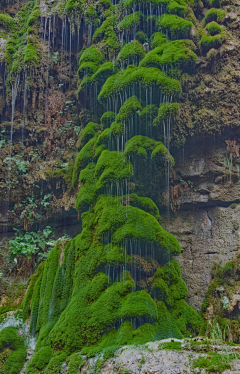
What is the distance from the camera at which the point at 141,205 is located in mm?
11609

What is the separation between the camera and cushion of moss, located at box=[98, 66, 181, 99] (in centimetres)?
1206

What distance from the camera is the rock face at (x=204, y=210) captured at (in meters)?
12.6

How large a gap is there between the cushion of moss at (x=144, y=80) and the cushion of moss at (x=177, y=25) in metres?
1.74

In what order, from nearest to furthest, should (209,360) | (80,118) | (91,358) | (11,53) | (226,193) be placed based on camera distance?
(209,360) → (91,358) → (226,193) → (80,118) → (11,53)

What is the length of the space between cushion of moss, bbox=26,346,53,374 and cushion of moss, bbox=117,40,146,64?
9.24m

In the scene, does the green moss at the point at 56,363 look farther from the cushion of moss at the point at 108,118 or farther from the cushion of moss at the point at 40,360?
the cushion of moss at the point at 108,118

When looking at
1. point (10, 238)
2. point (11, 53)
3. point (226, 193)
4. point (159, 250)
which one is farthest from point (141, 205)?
point (11, 53)

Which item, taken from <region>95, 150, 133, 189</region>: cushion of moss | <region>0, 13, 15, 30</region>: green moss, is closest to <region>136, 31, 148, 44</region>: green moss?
<region>95, 150, 133, 189</region>: cushion of moss

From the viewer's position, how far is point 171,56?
12.3m

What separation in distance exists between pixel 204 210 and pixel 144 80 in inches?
193

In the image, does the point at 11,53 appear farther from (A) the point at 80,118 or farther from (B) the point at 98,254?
(B) the point at 98,254

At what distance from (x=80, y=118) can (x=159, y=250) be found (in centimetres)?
657

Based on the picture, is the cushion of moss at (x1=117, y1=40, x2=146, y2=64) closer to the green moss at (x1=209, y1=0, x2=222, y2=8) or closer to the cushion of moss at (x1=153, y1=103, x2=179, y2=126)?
the cushion of moss at (x1=153, y1=103, x2=179, y2=126)

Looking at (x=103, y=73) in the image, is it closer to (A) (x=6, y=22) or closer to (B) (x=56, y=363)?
(A) (x=6, y=22)
